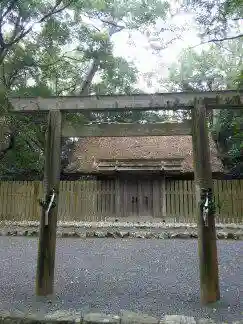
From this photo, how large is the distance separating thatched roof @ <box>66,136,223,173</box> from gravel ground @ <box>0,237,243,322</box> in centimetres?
598

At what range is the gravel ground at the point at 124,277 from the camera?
15.9ft

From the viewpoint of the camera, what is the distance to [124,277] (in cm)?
674

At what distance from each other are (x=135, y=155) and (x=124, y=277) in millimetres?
11392

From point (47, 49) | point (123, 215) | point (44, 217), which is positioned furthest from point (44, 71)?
point (44, 217)

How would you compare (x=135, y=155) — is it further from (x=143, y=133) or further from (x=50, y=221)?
(x=50, y=221)

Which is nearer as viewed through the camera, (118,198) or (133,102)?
(133,102)

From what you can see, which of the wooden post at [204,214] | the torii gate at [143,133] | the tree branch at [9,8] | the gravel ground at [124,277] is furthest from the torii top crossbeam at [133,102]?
the tree branch at [9,8]

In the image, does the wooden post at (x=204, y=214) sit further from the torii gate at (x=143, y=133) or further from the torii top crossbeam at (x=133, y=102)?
the torii top crossbeam at (x=133, y=102)

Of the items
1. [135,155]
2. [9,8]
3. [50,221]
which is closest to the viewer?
[50,221]

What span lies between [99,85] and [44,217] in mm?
19366

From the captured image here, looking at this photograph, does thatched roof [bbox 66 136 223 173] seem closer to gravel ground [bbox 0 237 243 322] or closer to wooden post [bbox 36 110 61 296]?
gravel ground [bbox 0 237 243 322]

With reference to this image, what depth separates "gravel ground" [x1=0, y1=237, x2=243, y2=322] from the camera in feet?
15.9

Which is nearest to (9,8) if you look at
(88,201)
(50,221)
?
(88,201)

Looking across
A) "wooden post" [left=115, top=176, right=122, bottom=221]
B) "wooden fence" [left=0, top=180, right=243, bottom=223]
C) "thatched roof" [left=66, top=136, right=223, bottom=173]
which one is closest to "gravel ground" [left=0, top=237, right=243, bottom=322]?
"wooden fence" [left=0, top=180, right=243, bottom=223]
